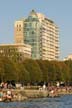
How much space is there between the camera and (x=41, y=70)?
639 ft

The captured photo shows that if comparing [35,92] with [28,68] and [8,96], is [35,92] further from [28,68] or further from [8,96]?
[28,68]

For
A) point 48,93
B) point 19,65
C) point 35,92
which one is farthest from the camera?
point 19,65

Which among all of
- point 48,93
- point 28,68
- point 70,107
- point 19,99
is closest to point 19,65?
point 28,68

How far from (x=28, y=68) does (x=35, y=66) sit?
383 centimetres

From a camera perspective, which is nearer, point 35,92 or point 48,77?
point 35,92

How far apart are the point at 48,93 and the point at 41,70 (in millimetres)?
64238

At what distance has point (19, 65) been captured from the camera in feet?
593

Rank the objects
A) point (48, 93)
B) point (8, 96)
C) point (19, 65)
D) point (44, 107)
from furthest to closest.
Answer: point (19, 65), point (48, 93), point (8, 96), point (44, 107)

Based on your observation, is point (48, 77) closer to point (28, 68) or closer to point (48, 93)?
point (28, 68)

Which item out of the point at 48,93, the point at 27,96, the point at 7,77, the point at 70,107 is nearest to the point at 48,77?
the point at 7,77

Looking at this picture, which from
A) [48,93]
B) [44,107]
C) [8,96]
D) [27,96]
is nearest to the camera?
[44,107]

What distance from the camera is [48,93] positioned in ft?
429

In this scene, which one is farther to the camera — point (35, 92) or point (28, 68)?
point (28, 68)

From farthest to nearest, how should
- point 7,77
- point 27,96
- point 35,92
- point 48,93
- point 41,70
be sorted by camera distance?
1. point 41,70
2. point 7,77
3. point 48,93
4. point 35,92
5. point 27,96
